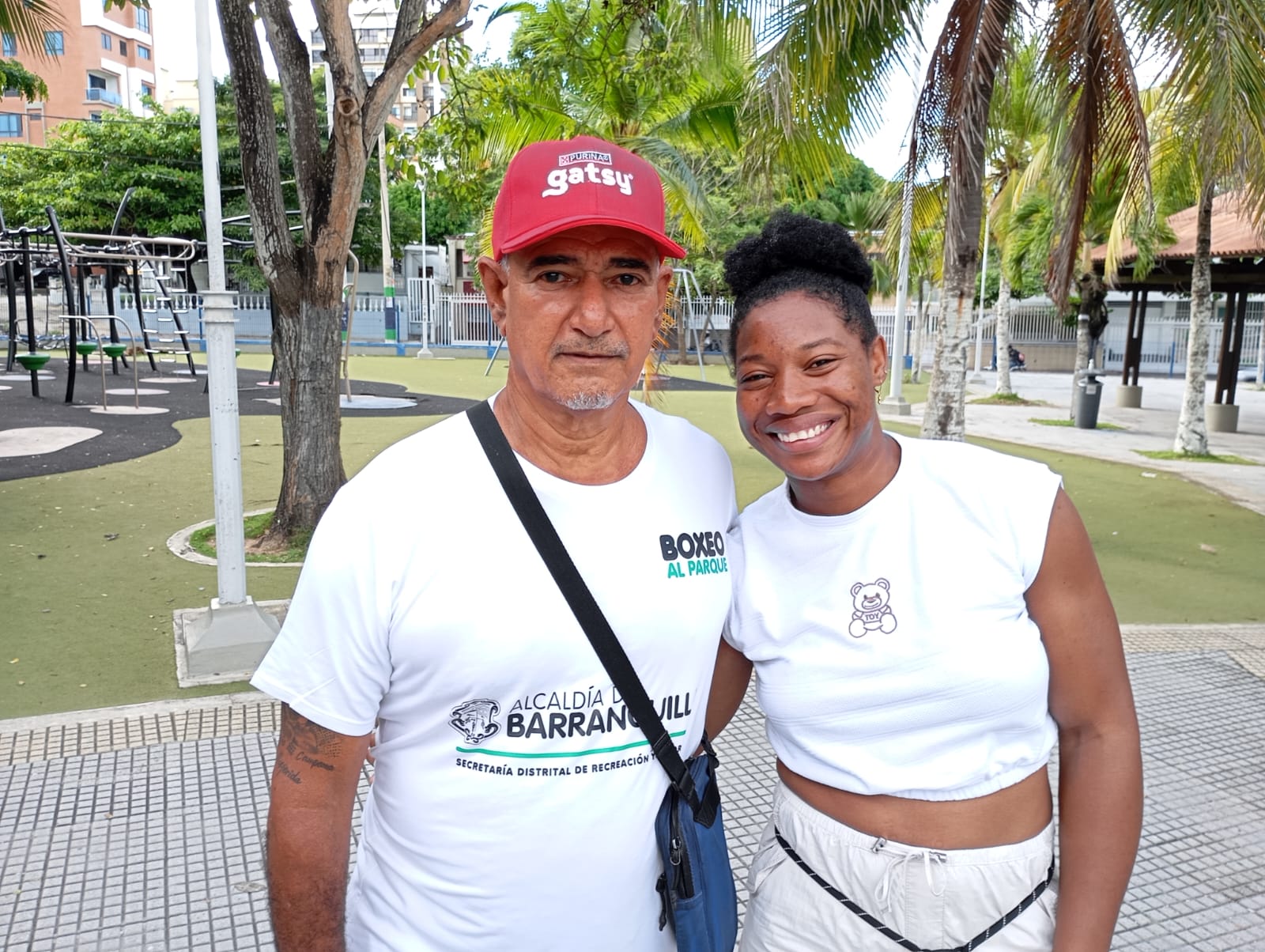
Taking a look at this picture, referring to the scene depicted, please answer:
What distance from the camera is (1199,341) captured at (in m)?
13.9

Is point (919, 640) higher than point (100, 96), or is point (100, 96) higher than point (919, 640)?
point (100, 96)

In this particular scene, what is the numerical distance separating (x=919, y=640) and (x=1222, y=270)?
1919 cm

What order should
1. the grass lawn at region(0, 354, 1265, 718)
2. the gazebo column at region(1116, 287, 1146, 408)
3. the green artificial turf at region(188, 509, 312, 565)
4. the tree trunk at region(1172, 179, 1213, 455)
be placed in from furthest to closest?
1. the gazebo column at region(1116, 287, 1146, 408)
2. the tree trunk at region(1172, 179, 1213, 455)
3. the green artificial turf at region(188, 509, 312, 565)
4. the grass lawn at region(0, 354, 1265, 718)

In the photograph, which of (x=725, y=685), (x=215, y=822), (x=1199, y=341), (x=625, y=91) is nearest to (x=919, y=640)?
(x=725, y=685)

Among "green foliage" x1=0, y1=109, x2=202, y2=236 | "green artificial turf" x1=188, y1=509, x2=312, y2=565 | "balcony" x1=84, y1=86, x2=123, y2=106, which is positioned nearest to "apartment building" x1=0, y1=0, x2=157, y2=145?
"balcony" x1=84, y1=86, x2=123, y2=106

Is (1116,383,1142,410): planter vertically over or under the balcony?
under

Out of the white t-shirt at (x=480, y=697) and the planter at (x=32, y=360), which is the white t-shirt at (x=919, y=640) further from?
the planter at (x=32, y=360)

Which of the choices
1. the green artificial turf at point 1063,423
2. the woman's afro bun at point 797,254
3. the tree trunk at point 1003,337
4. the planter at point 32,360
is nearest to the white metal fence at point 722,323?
the tree trunk at point 1003,337

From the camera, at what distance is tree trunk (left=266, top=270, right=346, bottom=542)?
7.18 m

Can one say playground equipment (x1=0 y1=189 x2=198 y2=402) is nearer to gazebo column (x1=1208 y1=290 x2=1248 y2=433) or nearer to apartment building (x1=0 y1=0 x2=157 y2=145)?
gazebo column (x1=1208 y1=290 x2=1248 y2=433)

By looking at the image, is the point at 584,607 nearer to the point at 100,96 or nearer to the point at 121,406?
the point at 121,406

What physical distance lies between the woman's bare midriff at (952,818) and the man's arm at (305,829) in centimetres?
86

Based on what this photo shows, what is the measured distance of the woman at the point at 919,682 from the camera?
171cm

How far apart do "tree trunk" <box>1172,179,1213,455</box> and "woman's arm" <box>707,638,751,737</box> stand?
43.3 feet
